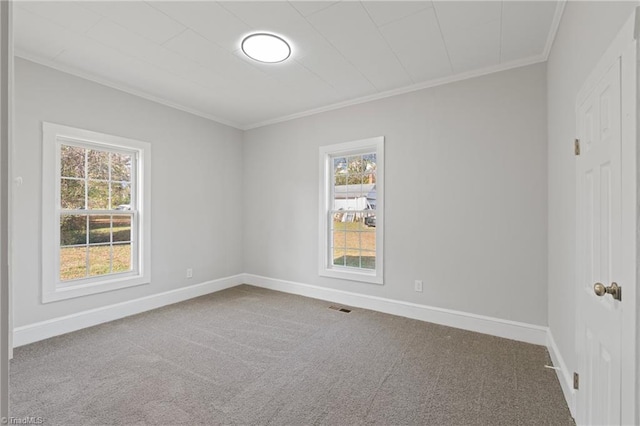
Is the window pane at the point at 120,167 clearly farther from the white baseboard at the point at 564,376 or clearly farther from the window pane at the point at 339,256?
the white baseboard at the point at 564,376

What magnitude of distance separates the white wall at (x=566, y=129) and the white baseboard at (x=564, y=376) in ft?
0.19

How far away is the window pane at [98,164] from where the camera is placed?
3379 mm

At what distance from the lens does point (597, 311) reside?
1.37 meters

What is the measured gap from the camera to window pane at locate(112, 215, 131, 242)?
3.60 m

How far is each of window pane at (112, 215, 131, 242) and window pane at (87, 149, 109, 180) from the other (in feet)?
1.66

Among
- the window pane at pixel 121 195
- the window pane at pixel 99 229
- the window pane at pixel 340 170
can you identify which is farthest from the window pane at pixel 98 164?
the window pane at pixel 340 170

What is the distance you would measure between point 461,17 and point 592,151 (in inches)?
57.2

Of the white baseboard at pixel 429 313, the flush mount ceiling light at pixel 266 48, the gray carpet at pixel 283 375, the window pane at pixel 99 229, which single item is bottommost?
the gray carpet at pixel 283 375

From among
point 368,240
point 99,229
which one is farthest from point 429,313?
point 99,229

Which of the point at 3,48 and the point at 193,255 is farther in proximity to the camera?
the point at 193,255

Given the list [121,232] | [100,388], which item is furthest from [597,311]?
[121,232]

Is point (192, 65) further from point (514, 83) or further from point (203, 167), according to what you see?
point (514, 83)

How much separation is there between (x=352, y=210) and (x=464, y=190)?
4.71 feet

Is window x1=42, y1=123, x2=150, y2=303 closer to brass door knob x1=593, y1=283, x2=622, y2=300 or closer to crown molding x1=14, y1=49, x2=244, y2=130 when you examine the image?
crown molding x1=14, y1=49, x2=244, y2=130
